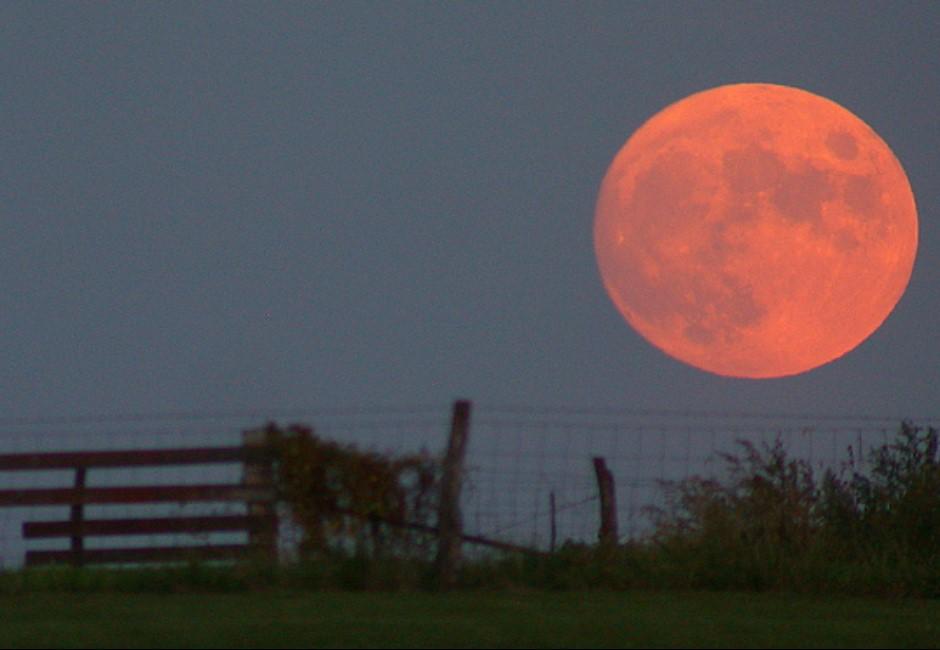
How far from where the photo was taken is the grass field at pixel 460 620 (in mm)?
9352

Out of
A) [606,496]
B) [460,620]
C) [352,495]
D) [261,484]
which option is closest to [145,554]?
[261,484]

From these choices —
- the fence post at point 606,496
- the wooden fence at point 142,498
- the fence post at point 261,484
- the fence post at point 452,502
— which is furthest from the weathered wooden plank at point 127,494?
the fence post at point 606,496

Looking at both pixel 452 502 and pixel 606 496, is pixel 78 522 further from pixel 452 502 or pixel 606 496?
pixel 606 496

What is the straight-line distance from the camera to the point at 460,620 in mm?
10242

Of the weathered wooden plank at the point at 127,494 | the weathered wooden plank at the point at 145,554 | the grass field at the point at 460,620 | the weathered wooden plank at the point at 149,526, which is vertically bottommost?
the grass field at the point at 460,620

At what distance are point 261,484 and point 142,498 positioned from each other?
6.04 feet

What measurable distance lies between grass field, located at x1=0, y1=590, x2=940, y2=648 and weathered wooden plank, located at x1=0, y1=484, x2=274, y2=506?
6.66 feet

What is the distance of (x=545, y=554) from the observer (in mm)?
13234

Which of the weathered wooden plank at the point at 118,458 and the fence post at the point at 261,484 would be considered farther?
the weathered wooden plank at the point at 118,458

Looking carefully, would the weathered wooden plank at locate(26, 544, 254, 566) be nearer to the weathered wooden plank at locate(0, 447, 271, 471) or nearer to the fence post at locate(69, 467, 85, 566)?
the fence post at locate(69, 467, 85, 566)

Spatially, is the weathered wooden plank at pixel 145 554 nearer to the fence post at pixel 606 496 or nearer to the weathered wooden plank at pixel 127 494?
the weathered wooden plank at pixel 127 494

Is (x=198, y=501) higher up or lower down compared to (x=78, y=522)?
higher up

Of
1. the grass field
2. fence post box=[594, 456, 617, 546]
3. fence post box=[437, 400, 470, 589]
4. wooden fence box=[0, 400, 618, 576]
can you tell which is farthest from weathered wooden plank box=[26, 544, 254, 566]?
fence post box=[594, 456, 617, 546]

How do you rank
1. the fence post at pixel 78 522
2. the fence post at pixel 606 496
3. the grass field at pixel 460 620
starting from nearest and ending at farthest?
the grass field at pixel 460 620 → the fence post at pixel 606 496 → the fence post at pixel 78 522
